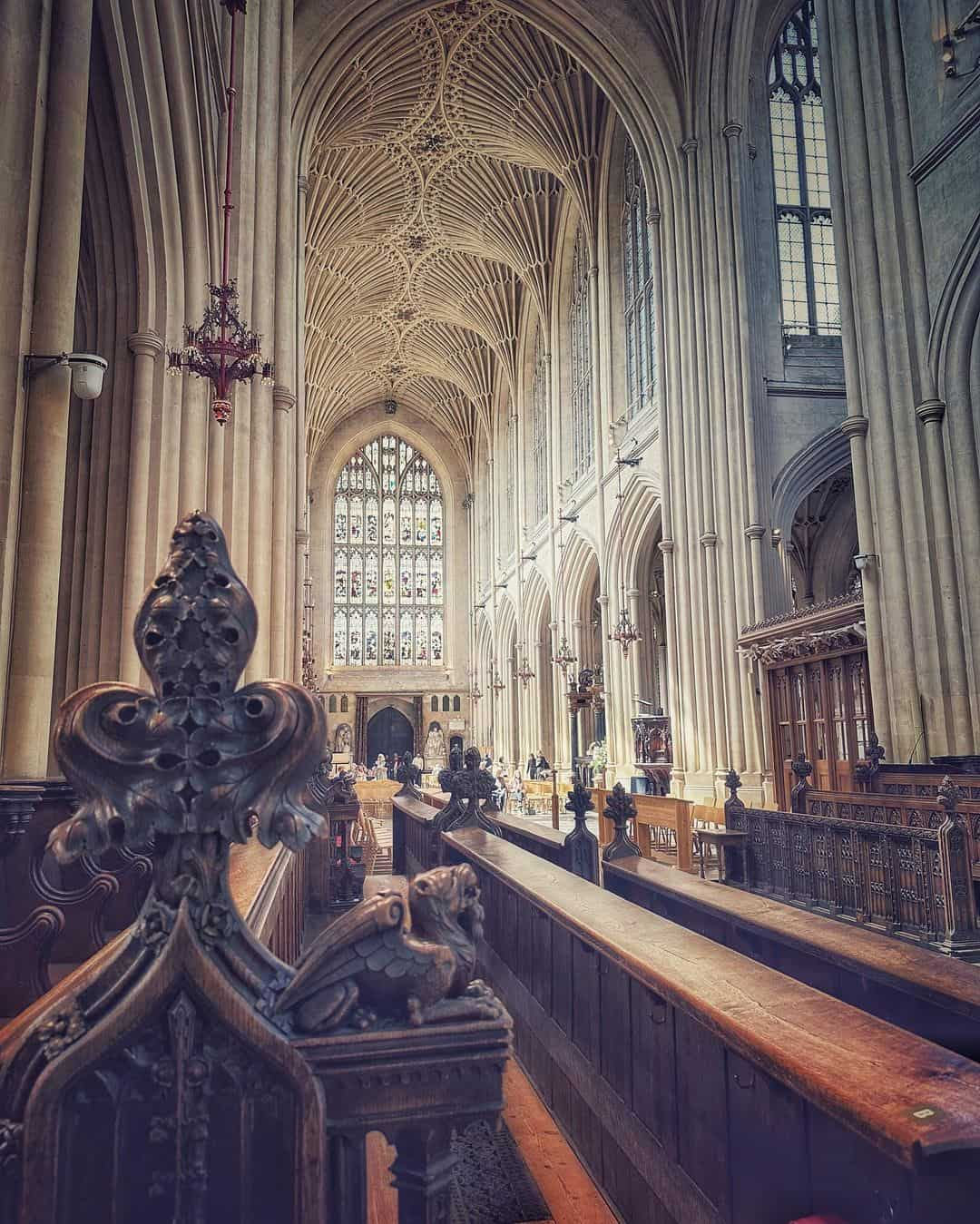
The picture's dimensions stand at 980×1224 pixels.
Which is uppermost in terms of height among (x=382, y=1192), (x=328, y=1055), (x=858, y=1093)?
(x=328, y=1055)

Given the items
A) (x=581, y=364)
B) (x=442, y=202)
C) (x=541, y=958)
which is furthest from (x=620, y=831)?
(x=442, y=202)

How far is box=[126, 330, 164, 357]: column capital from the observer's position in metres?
6.59

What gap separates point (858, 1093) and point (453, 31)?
65.0 ft

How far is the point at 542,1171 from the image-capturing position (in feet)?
7.80

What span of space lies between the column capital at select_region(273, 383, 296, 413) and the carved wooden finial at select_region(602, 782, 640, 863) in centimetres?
643

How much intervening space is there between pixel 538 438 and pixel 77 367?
21.4 m

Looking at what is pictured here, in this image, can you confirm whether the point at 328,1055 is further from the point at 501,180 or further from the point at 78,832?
the point at 501,180

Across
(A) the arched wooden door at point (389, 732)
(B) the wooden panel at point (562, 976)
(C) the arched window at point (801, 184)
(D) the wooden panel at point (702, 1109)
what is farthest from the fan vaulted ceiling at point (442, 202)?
(D) the wooden panel at point (702, 1109)

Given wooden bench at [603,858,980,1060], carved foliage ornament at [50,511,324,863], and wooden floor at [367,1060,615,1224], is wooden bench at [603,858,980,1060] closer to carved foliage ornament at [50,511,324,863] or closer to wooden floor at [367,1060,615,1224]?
wooden floor at [367,1060,615,1224]

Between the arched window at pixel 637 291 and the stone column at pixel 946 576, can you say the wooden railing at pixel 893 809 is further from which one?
the arched window at pixel 637 291

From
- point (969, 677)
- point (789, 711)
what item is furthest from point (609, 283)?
point (969, 677)

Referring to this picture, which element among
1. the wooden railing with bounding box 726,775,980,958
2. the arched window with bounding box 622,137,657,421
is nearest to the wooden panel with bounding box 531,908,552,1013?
the wooden railing with bounding box 726,775,980,958

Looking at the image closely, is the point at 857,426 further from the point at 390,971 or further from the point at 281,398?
the point at 390,971

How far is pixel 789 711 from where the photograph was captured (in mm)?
11531
